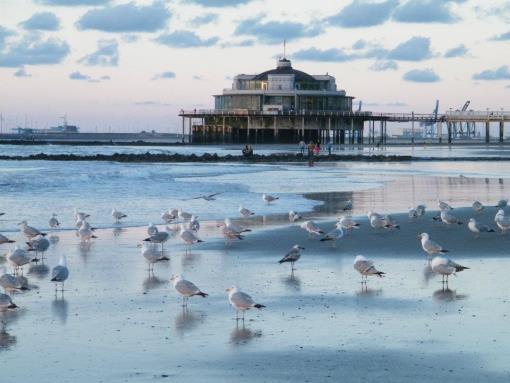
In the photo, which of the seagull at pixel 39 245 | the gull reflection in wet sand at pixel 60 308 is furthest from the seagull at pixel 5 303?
the seagull at pixel 39 245

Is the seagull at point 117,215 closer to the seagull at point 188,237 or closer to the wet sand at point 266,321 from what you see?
the wet sand at point 266,321

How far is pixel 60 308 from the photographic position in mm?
10719

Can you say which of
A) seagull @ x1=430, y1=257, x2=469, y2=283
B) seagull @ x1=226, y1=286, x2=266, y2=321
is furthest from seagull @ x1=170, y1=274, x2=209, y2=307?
seagull @ x1=430, y1=257, x2=469, y2=283

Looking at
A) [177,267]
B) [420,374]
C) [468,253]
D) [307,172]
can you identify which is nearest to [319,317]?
[420,374]

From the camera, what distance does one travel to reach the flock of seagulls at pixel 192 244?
10.7 meters

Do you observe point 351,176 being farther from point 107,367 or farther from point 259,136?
point 259,136

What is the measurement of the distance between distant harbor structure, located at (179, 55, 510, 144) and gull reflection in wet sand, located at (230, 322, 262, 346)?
93.1 meters

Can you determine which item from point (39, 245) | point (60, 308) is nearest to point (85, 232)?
point (39, 245)

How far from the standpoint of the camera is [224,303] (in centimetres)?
1104

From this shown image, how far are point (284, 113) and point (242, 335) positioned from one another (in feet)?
307

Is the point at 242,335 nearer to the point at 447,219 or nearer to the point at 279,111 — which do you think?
the point at 447,219

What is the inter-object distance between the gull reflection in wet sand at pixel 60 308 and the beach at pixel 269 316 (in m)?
0.02

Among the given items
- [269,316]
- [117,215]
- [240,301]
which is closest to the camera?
[240,301]

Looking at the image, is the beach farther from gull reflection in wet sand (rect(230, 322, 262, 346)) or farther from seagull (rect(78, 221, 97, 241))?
seagull (rect(78, 221, 97, 241))
